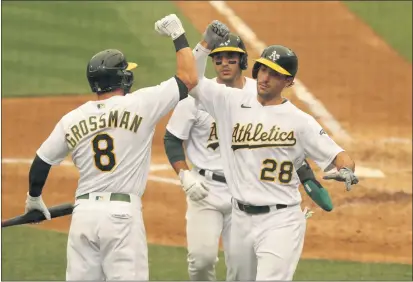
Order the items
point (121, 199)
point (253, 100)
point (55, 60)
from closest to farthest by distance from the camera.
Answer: point (121, 199) → point (253, 100) → point (55, 60)

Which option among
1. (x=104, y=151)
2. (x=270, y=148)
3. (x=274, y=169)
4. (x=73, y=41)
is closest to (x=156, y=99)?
(x=104, y=151)

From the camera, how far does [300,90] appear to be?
59.7ft

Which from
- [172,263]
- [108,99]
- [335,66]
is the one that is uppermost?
[335,66]

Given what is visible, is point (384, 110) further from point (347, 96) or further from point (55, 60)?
point (55, 60)

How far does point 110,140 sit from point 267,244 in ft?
4.40

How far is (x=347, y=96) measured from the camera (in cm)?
1836

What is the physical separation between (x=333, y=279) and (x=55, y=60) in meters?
9.79

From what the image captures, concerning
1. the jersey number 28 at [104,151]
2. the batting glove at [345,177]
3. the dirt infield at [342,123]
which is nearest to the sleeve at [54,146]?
the jersey number 28 at [104,151]

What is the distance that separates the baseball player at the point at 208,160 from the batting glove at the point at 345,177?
69.1 inches

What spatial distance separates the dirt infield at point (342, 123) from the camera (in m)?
13.2

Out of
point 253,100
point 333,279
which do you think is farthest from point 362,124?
point 253,100

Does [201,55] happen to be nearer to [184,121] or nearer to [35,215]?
[184,121]

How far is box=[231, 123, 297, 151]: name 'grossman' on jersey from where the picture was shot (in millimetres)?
7625

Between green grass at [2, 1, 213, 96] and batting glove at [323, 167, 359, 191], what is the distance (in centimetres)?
1109
